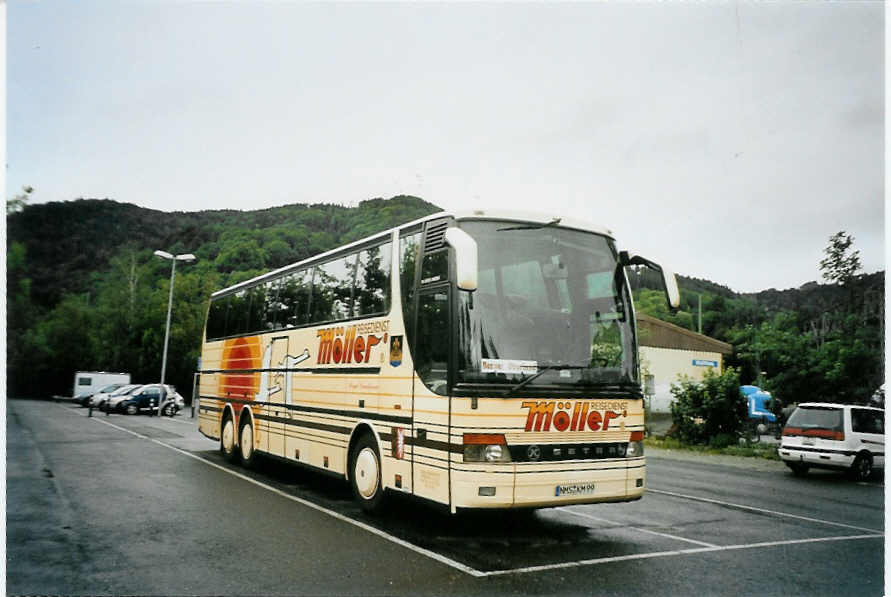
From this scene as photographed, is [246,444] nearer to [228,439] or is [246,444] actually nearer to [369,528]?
[228,439]

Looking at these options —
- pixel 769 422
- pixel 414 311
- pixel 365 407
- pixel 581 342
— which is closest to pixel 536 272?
pixel 581 342

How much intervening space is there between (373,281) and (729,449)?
613 inches

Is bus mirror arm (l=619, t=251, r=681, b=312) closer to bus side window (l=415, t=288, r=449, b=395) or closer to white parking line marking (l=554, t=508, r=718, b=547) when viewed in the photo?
bus side window (l=415, t=288, r=449, b=395)

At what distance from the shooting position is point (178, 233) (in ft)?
44.5

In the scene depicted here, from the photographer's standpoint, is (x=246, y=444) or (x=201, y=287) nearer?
(x=246, y=444)

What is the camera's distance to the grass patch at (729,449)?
2035 centimetres

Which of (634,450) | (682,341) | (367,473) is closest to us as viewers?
(634,450)

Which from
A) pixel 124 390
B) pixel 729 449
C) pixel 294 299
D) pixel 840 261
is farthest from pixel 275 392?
pixel 124 390

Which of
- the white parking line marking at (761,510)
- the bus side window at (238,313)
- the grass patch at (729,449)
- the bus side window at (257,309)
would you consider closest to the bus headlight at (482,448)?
the white parking line marking at (761,510)

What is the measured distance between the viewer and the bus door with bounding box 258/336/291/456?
12.0 m

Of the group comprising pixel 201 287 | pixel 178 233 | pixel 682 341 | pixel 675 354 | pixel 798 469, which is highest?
pixel 682 341

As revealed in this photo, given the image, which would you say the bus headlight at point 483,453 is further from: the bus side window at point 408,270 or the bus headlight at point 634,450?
the bus side window at point 408,270

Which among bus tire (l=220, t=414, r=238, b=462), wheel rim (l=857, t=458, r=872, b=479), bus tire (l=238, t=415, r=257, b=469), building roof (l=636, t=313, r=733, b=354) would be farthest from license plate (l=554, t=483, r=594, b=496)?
building roof (l=636, t=313, r=733, b=354)

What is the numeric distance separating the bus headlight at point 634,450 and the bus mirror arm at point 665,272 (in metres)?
1.63
